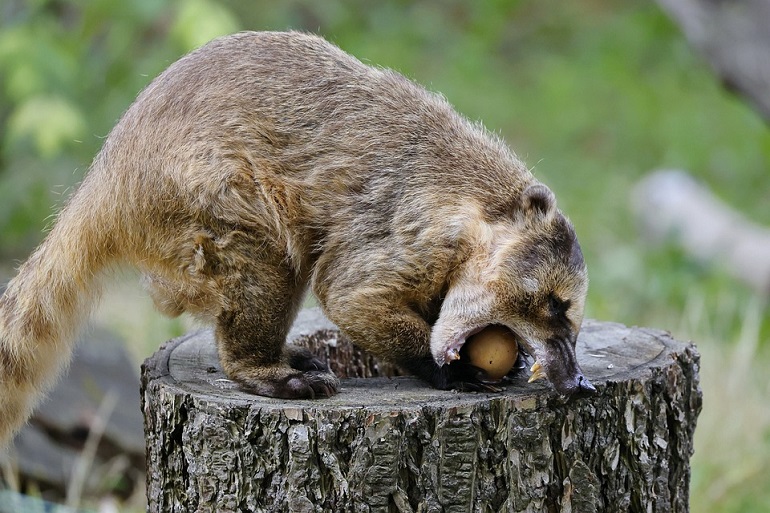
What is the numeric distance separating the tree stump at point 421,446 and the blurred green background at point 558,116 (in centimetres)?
106

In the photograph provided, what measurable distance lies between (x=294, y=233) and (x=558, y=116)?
10.0 metres

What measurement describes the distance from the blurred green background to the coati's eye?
1.91 m

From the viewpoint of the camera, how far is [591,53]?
15570 mm

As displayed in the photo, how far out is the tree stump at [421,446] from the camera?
3562 mm

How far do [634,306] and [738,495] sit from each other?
A: 2861 mm

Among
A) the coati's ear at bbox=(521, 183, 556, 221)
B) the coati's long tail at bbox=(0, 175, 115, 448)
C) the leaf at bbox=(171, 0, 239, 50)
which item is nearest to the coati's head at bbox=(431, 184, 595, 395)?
the coati's ear at bbox=(521, 183, 556, 221)

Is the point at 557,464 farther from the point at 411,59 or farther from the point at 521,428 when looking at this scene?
the point at 411,59

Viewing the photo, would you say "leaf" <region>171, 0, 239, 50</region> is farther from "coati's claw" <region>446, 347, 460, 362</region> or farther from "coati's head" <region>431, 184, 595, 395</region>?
"coati's claw" <region>446, 347, 460, 362</region>

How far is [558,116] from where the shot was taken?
542 inches

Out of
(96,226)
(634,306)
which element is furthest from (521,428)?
(634,306)

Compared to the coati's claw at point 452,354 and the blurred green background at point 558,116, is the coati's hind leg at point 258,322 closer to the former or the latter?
the coati's claw at point 452,354

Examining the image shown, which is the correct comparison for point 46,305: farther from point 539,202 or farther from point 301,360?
point 539,202

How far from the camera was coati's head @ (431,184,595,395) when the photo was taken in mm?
4074

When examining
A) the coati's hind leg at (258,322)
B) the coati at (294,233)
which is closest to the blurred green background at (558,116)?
the coati at (294,233)
